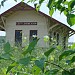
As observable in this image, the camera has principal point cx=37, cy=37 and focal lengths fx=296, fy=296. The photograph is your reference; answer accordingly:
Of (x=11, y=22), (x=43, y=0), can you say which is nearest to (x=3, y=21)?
(x=11, y=22)

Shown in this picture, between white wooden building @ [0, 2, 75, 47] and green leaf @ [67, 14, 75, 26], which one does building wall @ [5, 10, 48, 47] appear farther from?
green leaf @ [67, 14, 75, 26]

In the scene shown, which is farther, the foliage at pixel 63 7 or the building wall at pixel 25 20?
the building wall at pixel 25 20

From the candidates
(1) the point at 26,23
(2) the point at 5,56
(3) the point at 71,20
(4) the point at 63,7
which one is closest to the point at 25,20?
(1) the point at 26,23

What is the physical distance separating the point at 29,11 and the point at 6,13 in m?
1.86

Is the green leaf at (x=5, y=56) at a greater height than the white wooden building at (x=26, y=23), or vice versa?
the white wooden building at (x=26, y=23)

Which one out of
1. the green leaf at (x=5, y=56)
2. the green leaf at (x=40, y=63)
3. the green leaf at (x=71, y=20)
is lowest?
the green leaf at (x=40, y=63)

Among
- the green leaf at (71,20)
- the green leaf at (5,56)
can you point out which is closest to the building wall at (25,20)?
the green leaf at (71,20)

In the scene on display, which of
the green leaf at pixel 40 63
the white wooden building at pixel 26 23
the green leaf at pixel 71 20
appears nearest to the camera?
the green leaf at pixel 40 63

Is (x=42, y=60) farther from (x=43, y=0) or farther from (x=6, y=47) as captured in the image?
(x=43, y=0)

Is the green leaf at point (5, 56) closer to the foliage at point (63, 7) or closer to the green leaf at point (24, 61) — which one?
the green leaf at point (24, 61)

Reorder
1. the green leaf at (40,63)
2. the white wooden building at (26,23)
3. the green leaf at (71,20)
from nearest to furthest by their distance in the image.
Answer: the green leaf at (40,63)
the green leaf at (71,20)
the white wooden building at (26,23)

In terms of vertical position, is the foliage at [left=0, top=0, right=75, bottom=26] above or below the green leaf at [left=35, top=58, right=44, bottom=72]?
above

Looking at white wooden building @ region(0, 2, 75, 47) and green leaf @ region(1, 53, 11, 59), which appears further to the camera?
white wooden building @ region(0, 2, 75, 47)

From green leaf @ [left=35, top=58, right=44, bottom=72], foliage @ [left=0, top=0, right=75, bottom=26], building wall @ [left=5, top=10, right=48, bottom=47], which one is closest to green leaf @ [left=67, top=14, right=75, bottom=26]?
foliage @ [left=0, top=0, right=75, bottom=26]
